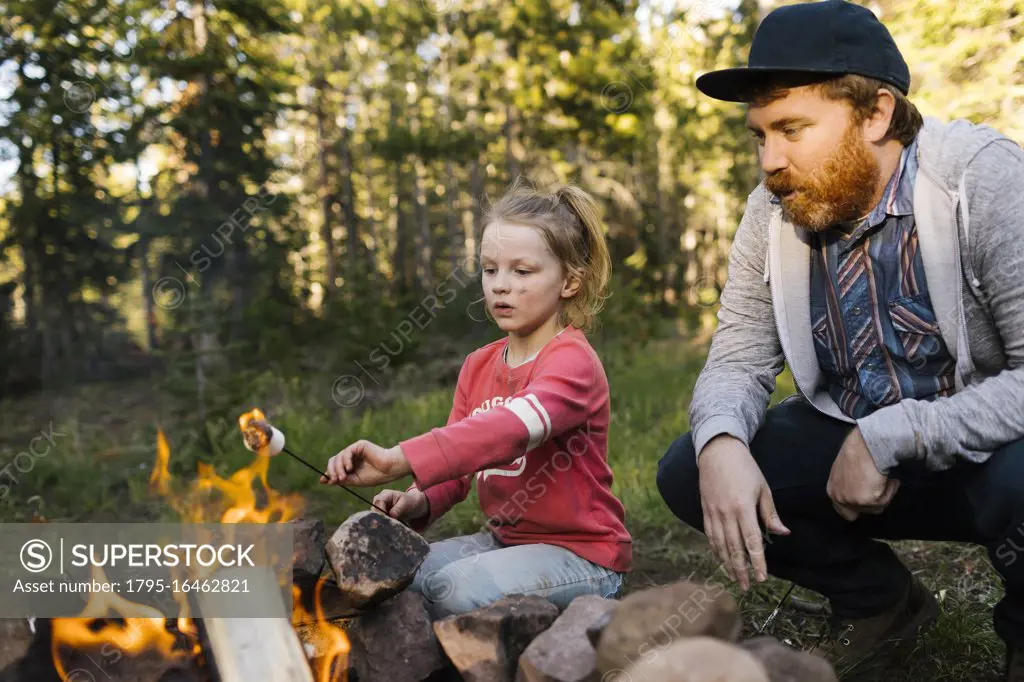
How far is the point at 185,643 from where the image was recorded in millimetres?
2066

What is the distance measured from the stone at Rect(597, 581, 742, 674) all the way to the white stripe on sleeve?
0.61 metres

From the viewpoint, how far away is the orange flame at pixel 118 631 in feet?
6.67

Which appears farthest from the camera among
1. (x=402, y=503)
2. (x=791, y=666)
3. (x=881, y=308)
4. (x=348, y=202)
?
(x=348, y=202)

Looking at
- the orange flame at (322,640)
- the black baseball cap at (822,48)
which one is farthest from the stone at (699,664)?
the black baseball cap at (822,48)

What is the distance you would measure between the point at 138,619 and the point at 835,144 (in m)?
2.19

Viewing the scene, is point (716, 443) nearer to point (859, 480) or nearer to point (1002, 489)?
point (859, 480)

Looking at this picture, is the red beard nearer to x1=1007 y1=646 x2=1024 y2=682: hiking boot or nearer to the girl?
the girl

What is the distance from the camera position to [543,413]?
231cm

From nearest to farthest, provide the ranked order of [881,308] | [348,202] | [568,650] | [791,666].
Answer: [791,666] → [568,650] → [881,308] → [348,202]

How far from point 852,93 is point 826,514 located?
1.22 m

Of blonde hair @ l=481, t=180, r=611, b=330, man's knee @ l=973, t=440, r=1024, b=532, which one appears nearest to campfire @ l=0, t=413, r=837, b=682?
man's knee @ l=973, t=440, r=1024, b=532

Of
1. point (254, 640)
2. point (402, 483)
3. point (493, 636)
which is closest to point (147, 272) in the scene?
point (402, 483)

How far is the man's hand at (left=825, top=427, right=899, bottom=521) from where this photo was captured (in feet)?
6.79

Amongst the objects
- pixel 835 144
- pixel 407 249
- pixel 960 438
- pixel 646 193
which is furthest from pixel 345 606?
pixel 407 249
